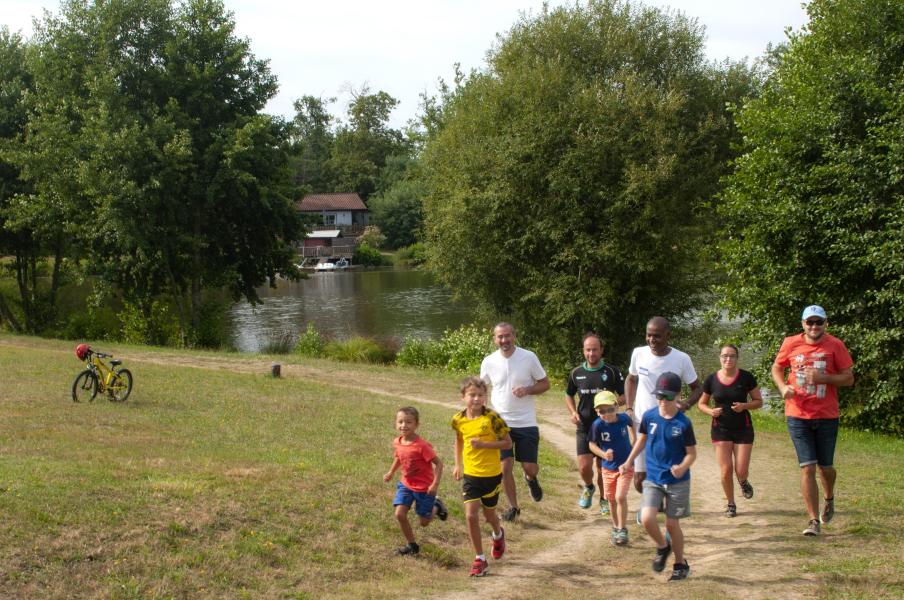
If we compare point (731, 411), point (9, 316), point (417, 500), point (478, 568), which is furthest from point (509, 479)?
point (9, 316)

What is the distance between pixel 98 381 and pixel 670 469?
10.9m

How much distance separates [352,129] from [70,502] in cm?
10563

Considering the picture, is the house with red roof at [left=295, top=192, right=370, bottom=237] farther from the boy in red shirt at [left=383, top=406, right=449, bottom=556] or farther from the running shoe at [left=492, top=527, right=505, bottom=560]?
the running shoe at [left=492, top=527, right=505, bottom=560]

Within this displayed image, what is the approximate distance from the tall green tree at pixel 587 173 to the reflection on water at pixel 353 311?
991cm

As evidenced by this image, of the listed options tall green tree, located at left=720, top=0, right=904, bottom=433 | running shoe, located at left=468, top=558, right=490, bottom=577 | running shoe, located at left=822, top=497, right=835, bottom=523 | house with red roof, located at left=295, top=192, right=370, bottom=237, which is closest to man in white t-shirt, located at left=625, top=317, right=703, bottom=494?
running shoe, located at left=468, top=558, right=490, bottom=577

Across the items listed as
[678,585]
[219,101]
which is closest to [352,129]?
[219,101]

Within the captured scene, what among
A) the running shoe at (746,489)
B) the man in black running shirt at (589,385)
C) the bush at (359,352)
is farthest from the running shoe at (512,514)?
the bush at (359,352)

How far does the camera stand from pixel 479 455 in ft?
24.7

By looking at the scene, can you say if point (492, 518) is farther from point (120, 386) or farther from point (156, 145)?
point (156, 145)

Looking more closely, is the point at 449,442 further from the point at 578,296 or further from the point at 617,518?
the point at 578,296

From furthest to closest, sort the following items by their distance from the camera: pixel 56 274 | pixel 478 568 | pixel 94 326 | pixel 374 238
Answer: pixel 374 238 < pixel 56 274 < pixel 94 326 < pixel 478 568

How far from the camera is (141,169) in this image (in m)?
29.2

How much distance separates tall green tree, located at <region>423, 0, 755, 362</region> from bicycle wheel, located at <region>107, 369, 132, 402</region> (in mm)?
15263

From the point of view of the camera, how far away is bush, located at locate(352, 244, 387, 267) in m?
88.2
